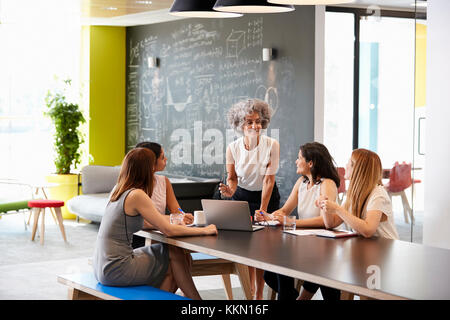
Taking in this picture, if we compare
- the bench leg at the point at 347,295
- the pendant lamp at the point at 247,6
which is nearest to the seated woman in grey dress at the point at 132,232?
the bench leg at the point at 347,295

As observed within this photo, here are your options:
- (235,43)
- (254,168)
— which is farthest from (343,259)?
(235,43)

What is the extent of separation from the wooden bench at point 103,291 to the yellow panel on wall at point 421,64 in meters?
3.01

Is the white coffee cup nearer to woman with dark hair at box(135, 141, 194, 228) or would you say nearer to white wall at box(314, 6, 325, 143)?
woman with dark hair at box(135, 141, 194, 228)

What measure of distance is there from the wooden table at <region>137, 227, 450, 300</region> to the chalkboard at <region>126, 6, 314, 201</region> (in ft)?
12.0

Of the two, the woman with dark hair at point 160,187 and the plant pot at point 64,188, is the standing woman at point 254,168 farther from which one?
the plant pot at point 64,188

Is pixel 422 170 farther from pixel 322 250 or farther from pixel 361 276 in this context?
pixel 361 276

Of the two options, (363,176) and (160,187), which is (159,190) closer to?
(160,187)

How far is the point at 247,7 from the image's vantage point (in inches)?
154

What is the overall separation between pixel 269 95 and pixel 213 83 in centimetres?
127

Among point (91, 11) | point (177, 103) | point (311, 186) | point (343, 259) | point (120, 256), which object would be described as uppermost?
point (91, 11)

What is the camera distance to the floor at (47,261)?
5324mm

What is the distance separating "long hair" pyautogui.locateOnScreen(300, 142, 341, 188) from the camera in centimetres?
424

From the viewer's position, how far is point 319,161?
4.26m
